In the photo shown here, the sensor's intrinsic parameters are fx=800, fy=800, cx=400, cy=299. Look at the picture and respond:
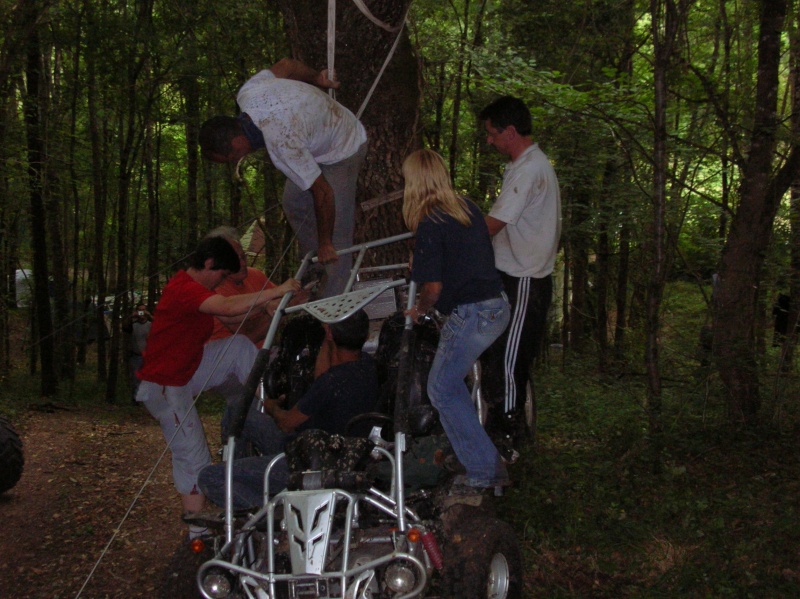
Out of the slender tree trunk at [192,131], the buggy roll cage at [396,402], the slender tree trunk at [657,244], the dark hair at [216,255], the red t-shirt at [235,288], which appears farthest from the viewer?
the slender tree trunk at [192,131]

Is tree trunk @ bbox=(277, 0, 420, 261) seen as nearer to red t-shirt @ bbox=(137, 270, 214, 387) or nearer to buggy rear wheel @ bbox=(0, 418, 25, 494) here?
red t-shirt @ bbox=(137, 270, 214, 387)

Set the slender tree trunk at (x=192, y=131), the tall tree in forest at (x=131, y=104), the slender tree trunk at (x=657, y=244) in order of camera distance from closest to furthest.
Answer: the slender tree trunk at (x=657, y=244), the tall tree in forest at (x=131, y=104), the slender tree trunk at (x=192, y=131)

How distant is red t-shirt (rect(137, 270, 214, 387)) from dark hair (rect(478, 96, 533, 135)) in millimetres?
2003

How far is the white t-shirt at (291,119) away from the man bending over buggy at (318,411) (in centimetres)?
94

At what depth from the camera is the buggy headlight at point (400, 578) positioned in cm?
318

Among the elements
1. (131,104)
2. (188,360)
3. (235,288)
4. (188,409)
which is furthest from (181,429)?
(131,104)

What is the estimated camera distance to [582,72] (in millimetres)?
11000

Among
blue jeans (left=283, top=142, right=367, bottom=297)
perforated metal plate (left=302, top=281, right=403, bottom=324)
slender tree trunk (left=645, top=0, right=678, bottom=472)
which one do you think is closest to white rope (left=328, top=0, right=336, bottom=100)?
blue jeans (left=283, top=142, right=367, bottom=297)

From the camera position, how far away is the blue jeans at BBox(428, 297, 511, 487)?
13.2 ft

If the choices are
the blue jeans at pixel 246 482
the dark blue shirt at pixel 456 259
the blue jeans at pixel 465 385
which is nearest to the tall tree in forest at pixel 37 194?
the blue jeans at pixel 246 482

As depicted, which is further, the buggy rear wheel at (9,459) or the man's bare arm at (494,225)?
the buggy rear wheel at (9,459)

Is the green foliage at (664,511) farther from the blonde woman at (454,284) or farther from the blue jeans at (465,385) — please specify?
the blonde woman at (454,284)

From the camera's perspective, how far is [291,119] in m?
4.66

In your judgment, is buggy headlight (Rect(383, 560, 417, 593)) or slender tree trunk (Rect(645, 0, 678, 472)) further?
slender tree trunk (Rect(645, 0, 678, 472))
